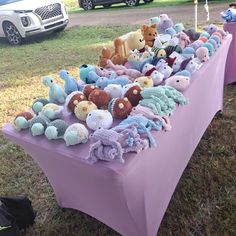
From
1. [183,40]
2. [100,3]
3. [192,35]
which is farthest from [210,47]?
[100,3]

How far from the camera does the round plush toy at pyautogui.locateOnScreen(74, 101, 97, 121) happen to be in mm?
1669

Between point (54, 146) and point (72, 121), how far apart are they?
8.3 inches

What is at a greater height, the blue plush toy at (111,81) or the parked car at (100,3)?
the blue plush toy at (111,81)

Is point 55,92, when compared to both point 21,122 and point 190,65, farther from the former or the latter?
point 190,65

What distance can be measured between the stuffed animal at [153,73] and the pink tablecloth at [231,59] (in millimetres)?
1563

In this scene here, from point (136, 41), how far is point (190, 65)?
51 cm

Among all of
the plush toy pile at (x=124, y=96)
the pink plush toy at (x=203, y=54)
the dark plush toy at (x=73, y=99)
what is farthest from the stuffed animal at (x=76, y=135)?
the pink plush toy at (x=203, y=54)

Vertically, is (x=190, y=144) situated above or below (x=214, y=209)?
above

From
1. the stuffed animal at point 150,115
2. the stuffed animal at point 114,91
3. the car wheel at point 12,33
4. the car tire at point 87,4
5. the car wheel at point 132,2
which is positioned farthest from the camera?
the car tire at point 87,4

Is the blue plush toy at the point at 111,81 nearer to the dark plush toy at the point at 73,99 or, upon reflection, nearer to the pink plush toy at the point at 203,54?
the dark plush toy at the point at 73,99

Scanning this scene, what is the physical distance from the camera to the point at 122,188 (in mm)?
1380

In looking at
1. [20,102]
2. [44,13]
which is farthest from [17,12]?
[20,102]

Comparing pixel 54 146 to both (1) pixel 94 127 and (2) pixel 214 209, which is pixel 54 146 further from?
(2) pixel 214 209

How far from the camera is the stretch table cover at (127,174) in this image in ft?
4.64
